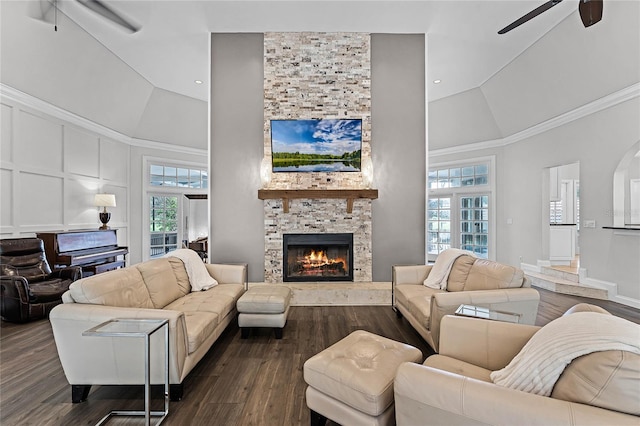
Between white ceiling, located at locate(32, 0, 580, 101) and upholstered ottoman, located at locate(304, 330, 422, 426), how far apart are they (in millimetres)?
4330

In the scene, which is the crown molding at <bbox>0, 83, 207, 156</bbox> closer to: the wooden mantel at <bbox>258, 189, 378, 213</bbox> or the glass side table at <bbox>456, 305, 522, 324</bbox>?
the wooden mantel at <bbox>258, 189, 378, 213</bbox>

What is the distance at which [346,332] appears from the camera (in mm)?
3555

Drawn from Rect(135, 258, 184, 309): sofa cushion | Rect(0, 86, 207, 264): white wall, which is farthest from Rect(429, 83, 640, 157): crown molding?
Rect(0, 86, 207, 264): white wall

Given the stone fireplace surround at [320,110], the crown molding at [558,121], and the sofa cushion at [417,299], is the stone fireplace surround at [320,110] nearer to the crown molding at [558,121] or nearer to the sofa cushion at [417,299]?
the sofa cushion at [417,299]

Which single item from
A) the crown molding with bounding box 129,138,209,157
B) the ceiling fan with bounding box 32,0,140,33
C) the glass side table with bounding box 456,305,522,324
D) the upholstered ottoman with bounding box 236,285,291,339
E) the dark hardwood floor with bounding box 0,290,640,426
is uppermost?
the ceiling fan with bounding box 32,0,140,33

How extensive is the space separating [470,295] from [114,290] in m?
2.95

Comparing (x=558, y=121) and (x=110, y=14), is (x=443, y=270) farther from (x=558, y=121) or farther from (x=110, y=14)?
(x=110, y=14)

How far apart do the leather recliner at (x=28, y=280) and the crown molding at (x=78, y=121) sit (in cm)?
213

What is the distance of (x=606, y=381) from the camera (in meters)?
1.07

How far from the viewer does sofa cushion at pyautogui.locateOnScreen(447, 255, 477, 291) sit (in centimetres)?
344

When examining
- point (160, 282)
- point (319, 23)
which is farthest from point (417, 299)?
point (319, 23)

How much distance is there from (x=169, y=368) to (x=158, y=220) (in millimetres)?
6298

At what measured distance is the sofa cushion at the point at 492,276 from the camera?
289 centimetres

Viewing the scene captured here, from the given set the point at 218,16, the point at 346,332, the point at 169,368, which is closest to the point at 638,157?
the point at 346,332
